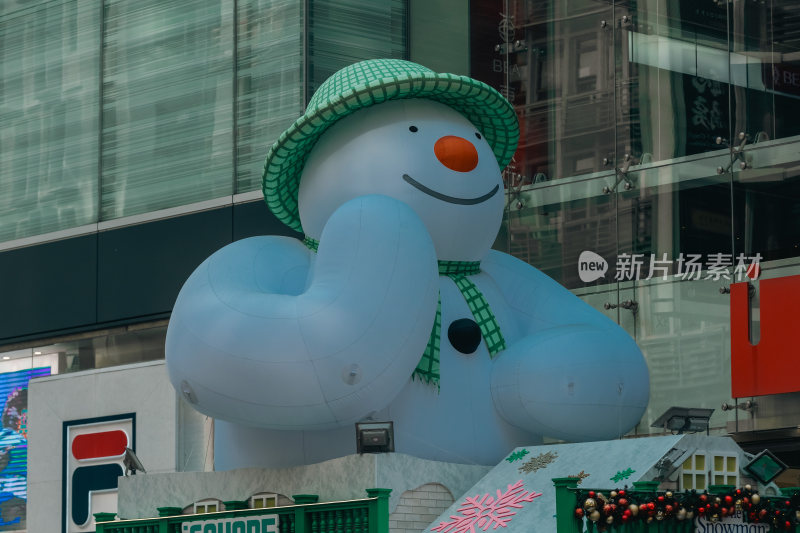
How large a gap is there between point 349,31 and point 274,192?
17.4ft

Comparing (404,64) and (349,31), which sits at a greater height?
(349,31)

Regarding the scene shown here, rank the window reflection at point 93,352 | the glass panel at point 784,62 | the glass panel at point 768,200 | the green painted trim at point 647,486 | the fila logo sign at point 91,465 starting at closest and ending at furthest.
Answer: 1. the green painted trim at point 647,486
2. the glass panel at point 768,200
3. the glass panel at point 784,62
4. the fila logo sign at point 91,465
5. the window reflection at point 93,352

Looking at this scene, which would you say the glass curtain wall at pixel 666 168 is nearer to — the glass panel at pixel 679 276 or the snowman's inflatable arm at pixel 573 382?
the glass panel at pixel 679 276

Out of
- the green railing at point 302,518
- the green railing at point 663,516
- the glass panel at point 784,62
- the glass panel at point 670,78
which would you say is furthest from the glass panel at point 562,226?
the green railing at point 302,518

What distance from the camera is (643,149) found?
15297 mm

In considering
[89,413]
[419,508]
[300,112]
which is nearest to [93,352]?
[89,413]

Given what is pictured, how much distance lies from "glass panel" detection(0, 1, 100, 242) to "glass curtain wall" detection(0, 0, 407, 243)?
0.02m

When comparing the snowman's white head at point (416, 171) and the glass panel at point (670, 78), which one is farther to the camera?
the glass panel at point (670, 78)

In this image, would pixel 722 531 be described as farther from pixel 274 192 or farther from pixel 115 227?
pixel 115 227

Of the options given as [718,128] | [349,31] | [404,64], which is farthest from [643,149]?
[404,64]

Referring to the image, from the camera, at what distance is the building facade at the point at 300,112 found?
47.8 feet

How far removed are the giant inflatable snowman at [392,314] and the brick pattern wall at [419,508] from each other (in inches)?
14.8

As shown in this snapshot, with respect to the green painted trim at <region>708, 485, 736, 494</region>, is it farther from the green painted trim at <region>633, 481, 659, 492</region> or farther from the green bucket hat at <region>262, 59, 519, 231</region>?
the green bucket hat at <region>262, 59, 519, 231</region>

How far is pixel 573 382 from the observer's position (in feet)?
34.4
